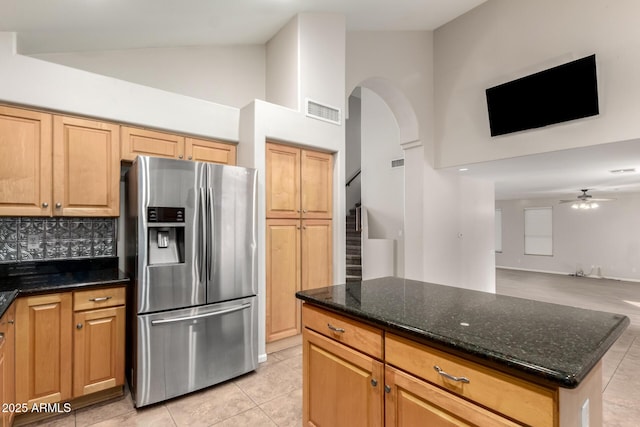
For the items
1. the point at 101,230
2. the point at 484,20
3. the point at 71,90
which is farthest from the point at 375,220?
the point at 71,90

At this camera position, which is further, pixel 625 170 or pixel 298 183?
pixel 625 170

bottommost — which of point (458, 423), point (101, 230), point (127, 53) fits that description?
point (458, 423)

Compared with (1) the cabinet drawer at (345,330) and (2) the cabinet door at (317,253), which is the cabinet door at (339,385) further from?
(2) the cabinet door at (317,253)

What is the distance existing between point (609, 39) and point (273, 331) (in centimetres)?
447

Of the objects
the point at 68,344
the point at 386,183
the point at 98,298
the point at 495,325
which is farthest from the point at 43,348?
the point at 386,183

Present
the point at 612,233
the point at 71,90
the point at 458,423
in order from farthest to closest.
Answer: the point at 612,233 < the point at 71,90 < the point at 458,423

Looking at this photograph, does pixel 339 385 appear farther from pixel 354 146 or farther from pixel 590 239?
pixel 590 239

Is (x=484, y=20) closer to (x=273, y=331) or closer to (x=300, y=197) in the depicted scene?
(x=300, y=197)

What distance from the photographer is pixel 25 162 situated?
2297mm

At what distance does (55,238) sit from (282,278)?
6.48 ft

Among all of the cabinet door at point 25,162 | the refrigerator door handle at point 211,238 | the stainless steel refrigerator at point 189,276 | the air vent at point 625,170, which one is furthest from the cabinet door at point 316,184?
the air vent at point 625,170

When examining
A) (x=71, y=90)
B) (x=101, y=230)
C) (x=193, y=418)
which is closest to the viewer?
(x=193, y=418)

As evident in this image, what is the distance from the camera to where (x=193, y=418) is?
219cm

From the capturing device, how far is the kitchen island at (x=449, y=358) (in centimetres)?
99
